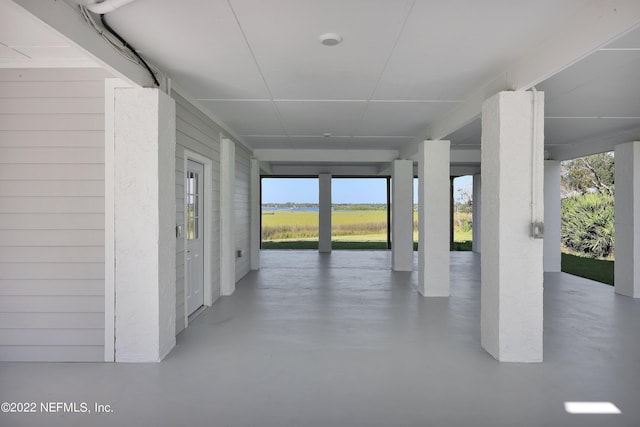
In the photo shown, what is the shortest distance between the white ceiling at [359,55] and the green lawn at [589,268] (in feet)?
12.4

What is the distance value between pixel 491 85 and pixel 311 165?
8868 millimetres

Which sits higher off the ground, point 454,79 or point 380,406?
point 454,79

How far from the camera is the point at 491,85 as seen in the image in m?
4.14

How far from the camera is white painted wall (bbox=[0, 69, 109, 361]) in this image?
11.8ft

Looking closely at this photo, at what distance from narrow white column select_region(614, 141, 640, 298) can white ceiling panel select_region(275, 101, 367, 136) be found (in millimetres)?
4397

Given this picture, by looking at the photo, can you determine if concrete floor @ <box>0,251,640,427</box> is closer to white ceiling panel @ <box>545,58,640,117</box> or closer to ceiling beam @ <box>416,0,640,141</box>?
ceiling beam @ <box>416,0,640,141</box>

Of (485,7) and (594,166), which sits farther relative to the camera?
(594,166)

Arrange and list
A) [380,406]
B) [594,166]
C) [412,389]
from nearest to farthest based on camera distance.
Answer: [380,406], [412,389], [594,166]

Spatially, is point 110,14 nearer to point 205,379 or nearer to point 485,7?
point 485,7

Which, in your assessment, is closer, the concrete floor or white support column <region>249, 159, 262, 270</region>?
the concrete floor

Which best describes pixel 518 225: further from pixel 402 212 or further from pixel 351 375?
pixel 402 212

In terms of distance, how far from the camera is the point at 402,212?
8.91 meters

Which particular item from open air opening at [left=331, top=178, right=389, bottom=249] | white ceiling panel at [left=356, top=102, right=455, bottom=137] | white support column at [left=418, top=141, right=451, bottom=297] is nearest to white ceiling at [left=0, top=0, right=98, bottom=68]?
white ceiling panel at [left=356, top=102, right=455, bottom=137]

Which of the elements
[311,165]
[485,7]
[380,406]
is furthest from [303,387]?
[311,165]
